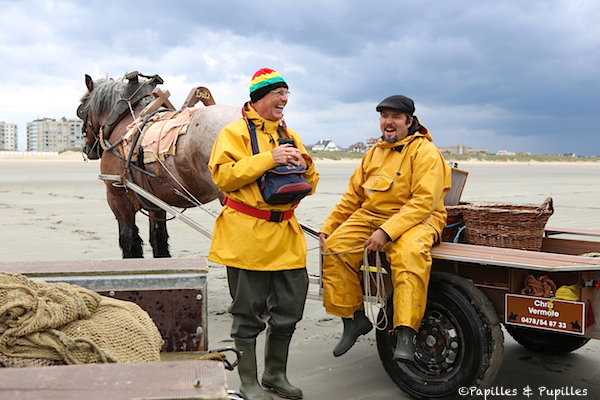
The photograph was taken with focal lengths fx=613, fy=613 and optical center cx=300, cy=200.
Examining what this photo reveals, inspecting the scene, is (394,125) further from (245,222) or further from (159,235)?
(159,235)

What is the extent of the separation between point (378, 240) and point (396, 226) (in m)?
0.13

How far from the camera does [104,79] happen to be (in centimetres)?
734

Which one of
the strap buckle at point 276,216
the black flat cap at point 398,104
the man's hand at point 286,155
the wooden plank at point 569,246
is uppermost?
the black flat cap at point 398,104

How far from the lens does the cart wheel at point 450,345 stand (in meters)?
3.19

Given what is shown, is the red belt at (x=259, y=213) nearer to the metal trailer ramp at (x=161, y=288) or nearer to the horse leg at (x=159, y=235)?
the metal trailer ramp at (x=161, y=288)

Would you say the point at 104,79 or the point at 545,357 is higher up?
the point at 104,79

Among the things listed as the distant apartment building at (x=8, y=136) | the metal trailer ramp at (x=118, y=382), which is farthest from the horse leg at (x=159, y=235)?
the distant apartment building at (x=8, y=136)

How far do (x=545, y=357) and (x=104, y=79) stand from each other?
5685 millimetres

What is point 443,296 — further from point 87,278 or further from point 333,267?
point 87,278

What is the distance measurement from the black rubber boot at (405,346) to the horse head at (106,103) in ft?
13.7

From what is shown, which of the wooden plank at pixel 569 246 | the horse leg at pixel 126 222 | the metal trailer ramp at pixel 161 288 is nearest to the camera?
the metal trailer ramp at pixel 161 288

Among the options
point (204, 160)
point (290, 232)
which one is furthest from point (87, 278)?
point (204, 160)

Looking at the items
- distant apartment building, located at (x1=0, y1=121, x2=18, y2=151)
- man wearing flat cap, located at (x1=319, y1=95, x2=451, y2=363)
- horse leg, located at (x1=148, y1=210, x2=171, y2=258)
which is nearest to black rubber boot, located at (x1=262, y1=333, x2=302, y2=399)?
man wearing flat cap, located at (x1=319, y1=95, x2=451, y2=363)

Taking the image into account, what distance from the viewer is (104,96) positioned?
6.82 metres
